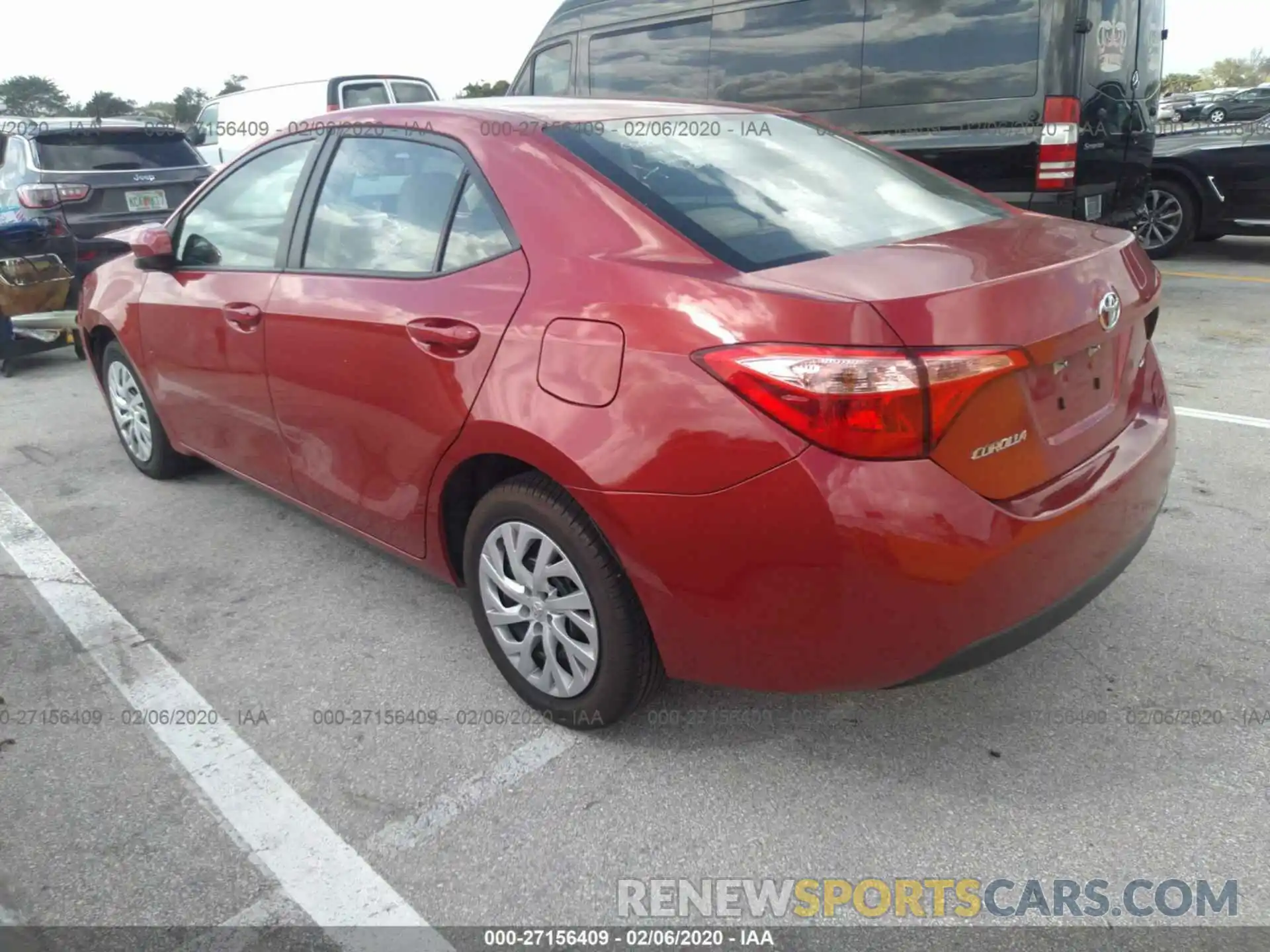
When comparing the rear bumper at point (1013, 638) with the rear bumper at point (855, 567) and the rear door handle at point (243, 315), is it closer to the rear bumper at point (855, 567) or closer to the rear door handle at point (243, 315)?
the rear bumper at point (855, 567)

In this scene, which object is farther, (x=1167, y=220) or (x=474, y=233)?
(x=1167, y=220)

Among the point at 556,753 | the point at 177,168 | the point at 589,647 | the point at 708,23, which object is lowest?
the point at 556,753

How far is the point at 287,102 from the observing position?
1293 cm

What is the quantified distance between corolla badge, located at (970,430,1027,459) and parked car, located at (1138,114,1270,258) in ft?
26.9

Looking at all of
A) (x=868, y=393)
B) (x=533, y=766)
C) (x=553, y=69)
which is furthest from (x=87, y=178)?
(x=868, y=393)

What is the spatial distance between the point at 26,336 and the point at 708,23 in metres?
5.39

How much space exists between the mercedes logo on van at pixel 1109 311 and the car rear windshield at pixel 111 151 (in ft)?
26.3

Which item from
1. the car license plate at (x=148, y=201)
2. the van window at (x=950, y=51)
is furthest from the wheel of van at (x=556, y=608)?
the car license plate at (x=148, y=201)

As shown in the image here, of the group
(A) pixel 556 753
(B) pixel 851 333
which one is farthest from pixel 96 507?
(B) pixel 851 333

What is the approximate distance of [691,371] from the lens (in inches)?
80.4

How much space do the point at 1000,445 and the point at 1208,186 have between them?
27.4 feet

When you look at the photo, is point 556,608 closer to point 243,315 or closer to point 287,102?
point 243,315

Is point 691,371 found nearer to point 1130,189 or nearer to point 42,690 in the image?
point 42,690

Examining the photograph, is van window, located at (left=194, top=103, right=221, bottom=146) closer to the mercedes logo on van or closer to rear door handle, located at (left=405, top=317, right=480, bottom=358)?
rear door handle, located at (left=405, top=317, right=480, bottom=358)
